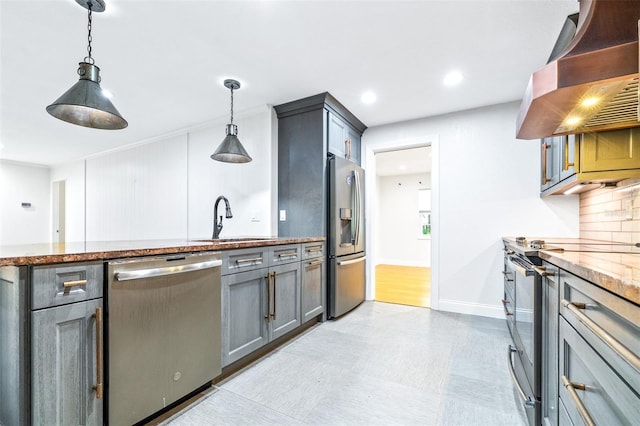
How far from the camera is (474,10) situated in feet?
6.10

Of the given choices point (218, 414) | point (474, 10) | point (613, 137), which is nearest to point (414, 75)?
point (474, 10)

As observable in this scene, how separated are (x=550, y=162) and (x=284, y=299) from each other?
104 inches

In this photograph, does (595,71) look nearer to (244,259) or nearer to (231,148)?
(244,259)

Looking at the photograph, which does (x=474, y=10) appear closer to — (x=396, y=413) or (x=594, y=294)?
(x=594, y=294)

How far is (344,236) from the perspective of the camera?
327 centimetres

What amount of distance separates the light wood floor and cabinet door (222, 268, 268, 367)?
7.41 ft

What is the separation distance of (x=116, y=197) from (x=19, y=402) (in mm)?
5153

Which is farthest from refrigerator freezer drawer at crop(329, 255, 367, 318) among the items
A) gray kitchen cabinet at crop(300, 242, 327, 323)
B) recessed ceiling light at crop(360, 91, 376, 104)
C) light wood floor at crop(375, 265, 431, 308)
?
recessed ceiling light at crop(360, 91, 376, 104)

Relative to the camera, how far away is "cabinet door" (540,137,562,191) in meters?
2.31

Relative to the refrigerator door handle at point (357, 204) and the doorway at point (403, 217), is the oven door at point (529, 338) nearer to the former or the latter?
the refrigerator door handle at point (357, 204)

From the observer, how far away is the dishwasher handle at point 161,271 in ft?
4.20

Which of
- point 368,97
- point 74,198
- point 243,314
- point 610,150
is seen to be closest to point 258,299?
point 243,314

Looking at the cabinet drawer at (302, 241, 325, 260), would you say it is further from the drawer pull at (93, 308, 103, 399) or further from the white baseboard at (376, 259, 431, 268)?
the white baseboard at (376, 259, 431, 268)

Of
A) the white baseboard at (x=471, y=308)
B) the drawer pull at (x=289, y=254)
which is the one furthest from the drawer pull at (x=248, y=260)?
the white baseboard at (x=471, y=308)
